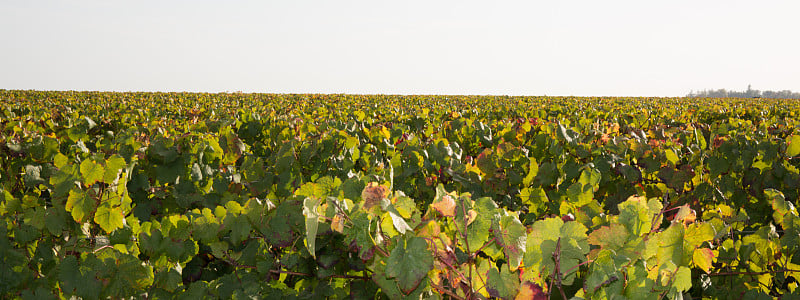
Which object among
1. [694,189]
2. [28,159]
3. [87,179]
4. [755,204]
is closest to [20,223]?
[87,179]

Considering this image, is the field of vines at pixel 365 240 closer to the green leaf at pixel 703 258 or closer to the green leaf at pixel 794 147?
the green leaf at pixel 703 258

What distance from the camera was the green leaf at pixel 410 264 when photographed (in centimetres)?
113

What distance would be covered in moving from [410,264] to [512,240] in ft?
0.98

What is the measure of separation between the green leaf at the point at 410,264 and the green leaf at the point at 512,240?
219mm

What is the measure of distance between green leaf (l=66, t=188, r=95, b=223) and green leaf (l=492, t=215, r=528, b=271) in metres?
1.44

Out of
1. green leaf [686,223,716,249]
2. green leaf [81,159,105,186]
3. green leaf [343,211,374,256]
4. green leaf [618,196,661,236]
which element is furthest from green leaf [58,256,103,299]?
green leaf [686,223,716,249]

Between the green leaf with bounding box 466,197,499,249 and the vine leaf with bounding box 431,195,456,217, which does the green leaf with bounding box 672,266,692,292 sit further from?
the vine leaf with bounding box 431,195,456,217

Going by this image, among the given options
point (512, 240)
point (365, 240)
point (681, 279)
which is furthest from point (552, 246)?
point (365, 240)

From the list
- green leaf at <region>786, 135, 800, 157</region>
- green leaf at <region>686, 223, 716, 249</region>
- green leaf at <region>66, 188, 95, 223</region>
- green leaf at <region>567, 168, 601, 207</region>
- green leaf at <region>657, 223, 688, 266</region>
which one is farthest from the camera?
green leaf at <region>786, 135, 800, 157</region>

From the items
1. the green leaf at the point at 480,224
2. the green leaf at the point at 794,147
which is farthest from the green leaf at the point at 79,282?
the green leaf at the point at 794,147

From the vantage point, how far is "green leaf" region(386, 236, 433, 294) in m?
1.13

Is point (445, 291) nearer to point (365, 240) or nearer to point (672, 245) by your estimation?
point (365, 240)

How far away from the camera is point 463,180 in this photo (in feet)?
10.4

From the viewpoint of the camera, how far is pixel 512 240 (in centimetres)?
128
